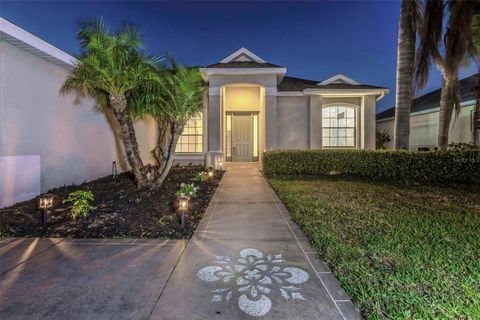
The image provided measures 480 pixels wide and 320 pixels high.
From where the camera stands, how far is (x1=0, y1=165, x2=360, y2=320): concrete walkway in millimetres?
2246

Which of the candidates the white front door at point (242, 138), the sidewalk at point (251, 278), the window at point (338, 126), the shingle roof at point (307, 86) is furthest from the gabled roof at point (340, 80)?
the sidewalk at point (251, 278)

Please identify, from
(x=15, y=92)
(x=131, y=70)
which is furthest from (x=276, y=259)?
(x=15, y=92)

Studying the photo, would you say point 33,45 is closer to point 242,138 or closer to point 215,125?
point 215,125

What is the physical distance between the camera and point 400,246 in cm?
353

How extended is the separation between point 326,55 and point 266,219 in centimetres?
3465

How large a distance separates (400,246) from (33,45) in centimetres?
799

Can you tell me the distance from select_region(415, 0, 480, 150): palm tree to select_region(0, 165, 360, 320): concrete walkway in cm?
973

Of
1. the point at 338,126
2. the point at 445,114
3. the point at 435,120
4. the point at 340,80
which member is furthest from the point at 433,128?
the point at 340,80

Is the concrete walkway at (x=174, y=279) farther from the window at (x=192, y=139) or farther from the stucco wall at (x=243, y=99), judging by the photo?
the stucco wall at (x=243, y=99)

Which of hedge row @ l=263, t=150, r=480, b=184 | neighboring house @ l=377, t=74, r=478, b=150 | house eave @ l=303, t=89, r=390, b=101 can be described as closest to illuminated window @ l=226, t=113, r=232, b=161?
hedge row @ l=263, t=150, r=480, b=184

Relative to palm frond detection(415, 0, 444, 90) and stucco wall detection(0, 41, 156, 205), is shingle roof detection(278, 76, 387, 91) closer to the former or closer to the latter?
palm frond detection(415, 0, 444, 90)

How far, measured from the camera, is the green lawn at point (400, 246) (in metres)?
2.34

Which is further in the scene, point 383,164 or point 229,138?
point 229,138

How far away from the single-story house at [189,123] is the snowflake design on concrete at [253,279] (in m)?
5.22
